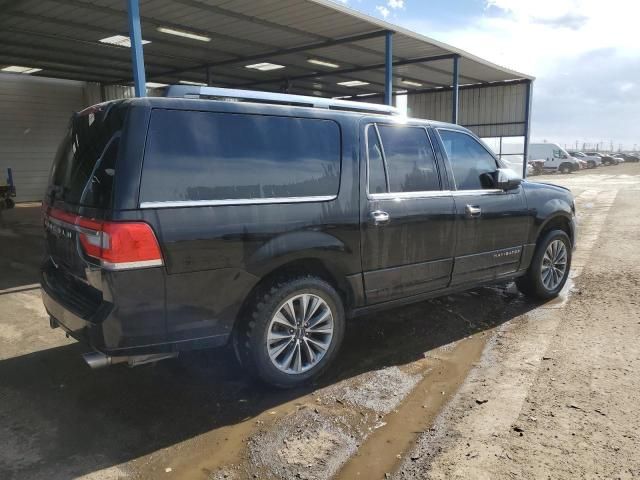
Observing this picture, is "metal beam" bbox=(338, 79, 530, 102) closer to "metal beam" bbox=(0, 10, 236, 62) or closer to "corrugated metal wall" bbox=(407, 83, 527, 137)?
"corrugated metal wall" bbox=(407, 83, 527, 137)

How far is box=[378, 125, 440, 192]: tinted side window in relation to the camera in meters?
3.90

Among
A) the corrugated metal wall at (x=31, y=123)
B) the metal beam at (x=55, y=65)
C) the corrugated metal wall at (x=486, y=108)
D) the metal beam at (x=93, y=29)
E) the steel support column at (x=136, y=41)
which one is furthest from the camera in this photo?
the corrugated metal wall at (x=486, y=108)

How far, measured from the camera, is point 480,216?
14.7ft

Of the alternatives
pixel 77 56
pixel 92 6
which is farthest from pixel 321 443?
pixel 77 56

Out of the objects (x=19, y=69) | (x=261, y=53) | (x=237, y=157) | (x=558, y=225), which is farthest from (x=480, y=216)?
(x=19, y=69)

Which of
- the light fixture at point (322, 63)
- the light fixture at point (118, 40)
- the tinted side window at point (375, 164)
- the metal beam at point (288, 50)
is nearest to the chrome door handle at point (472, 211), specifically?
the tinted side window at point (375, 164)

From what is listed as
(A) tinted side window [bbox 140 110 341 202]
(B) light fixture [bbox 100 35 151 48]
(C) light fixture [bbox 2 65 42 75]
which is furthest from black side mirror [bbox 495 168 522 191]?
(C) light fixture [bbox 2 65 42 75]

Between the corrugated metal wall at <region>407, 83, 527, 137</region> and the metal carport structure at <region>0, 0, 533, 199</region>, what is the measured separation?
0.04 m

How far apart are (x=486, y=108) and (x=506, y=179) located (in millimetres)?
16426

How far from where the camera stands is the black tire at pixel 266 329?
324 cm

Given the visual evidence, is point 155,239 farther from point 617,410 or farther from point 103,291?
point 617,410

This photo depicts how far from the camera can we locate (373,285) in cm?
382

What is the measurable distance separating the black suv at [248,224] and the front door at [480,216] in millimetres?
27

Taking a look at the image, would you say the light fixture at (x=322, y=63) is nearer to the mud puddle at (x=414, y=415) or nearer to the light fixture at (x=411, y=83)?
the light fixture at (x=411, y=83)
